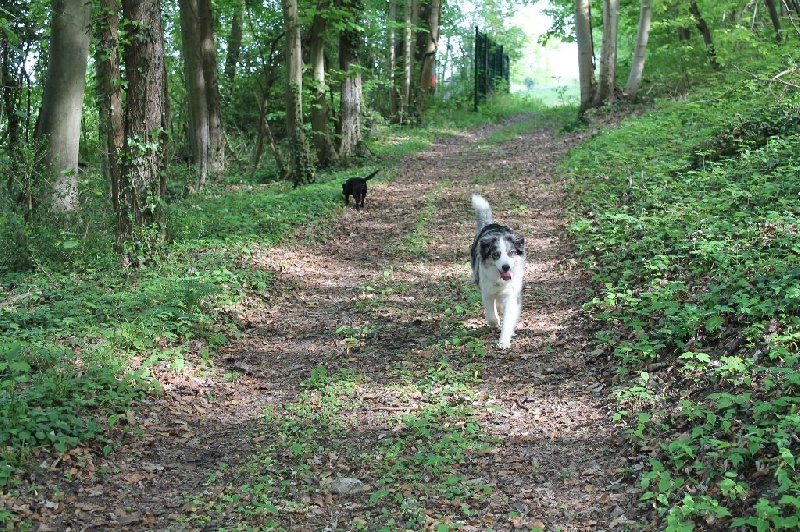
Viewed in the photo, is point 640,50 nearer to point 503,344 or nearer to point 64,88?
point 503,344

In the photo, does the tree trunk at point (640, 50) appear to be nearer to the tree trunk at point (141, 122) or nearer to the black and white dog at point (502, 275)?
the black and white dog at point (502, 275)

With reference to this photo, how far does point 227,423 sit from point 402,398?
5.00 ft

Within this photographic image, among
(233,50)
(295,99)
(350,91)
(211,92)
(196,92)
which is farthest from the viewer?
(233,50)

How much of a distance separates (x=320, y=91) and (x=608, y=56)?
9276 millimetres

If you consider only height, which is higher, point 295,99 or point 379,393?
point 295,99

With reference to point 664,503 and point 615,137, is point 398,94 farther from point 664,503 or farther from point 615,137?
point 664,503

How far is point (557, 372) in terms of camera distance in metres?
6.25

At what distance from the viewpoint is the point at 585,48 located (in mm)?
Answer: 19750

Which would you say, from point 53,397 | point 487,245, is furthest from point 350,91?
point 53,397

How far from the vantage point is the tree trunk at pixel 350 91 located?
17047 mm

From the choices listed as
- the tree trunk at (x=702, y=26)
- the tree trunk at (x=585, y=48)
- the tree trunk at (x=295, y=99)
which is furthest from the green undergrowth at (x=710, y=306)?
the tree trunk at (x=702, y=26)

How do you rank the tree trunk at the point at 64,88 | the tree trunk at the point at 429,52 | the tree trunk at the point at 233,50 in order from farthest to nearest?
the tree trunk at the point at 429,52
the tree trunk at the point at 233,50
the tree trunk at the point at 64,88

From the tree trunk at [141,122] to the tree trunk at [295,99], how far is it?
5.52 metres

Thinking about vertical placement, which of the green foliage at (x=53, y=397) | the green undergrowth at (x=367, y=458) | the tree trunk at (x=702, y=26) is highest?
the tree trunk at (x=702, y=26)
